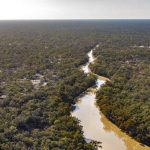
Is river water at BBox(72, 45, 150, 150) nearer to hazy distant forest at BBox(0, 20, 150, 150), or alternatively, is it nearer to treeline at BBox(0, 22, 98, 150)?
hazy distant forest at BBox(0, 20, 150, 150)

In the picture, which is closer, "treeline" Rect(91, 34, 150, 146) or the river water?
the river water

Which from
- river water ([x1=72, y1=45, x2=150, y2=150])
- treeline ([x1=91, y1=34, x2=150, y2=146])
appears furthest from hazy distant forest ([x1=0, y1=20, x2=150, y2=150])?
river water ([x1=72, y1=45, x2=150, y2=150])

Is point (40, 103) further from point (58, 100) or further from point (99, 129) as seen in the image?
point (99, 129)

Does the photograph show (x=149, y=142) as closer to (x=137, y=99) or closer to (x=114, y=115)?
(x=114, y=115)

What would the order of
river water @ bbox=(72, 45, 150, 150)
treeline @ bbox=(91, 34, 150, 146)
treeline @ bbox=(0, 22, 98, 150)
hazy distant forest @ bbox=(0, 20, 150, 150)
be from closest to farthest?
1. treeline @ bbox=(0, 22, 98, 150)
2. hazy distant forest @ bbox=(0, 20, 150, 150)
3. river water @ bbox=(72, 45, 150, 150)
4. treeline @ bbox=(91, 34, 150, 146)

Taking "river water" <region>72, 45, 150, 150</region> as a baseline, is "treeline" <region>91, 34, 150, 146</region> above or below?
above

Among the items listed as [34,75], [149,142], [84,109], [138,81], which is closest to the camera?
[149,142]

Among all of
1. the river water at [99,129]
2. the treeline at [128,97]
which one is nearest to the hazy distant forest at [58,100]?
the treeline at [128,97]

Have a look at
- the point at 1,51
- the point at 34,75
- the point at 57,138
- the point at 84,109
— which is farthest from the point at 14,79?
the point at 1,51
